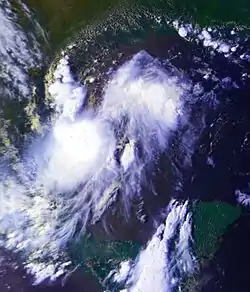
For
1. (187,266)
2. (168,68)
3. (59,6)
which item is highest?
(59,6)

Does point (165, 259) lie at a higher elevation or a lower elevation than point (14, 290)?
lower

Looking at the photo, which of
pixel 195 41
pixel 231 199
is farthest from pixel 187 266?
pixel 195 41

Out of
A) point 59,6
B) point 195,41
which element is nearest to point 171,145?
point 195,41

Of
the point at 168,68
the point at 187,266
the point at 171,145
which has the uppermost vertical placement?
the point at 168,68

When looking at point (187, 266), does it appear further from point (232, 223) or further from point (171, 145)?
point (171, 145)

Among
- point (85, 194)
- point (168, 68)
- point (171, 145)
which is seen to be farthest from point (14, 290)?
point (168, 68)

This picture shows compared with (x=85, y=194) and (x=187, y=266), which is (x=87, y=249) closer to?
(x=85, y=194)

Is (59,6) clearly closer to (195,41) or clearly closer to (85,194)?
(195,41)

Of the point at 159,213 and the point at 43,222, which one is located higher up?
the point at 43,222
